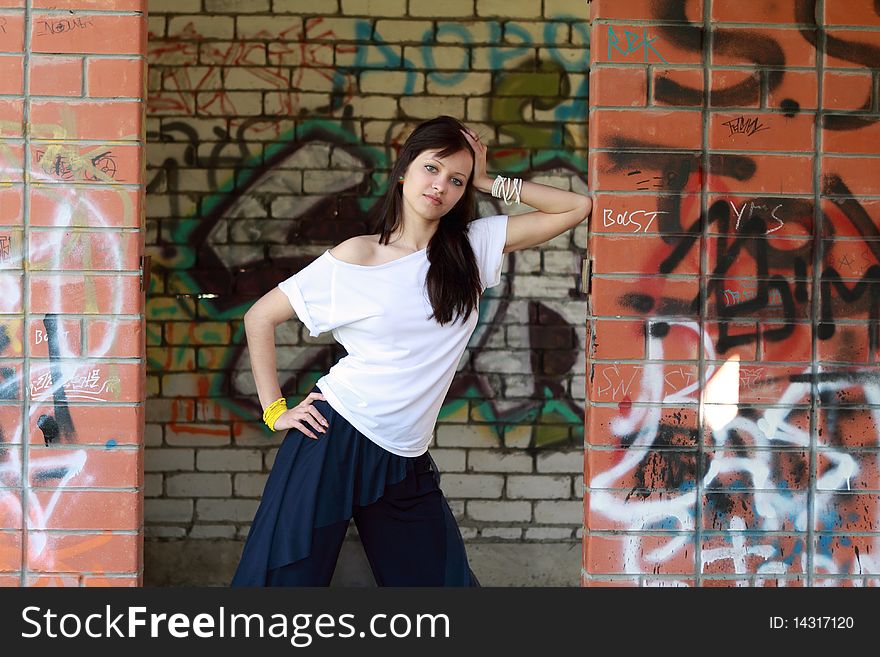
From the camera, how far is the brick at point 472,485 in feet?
15.6

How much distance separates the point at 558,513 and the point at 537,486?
6.7 inches

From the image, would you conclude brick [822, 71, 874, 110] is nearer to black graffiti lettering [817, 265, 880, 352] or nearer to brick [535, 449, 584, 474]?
black graffiti lettering [817, 265, 880, 352]

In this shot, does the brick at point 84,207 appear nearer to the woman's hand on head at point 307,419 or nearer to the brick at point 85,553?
the woman's hand on head at point 307,419

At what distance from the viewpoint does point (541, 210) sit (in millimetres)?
2938

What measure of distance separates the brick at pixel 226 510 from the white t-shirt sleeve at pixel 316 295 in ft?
6.99

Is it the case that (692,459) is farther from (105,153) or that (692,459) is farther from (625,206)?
(105,153)

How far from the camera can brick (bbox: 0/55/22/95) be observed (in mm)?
2740

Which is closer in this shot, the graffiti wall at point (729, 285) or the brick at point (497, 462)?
the graffiti wall at point (729, 285)

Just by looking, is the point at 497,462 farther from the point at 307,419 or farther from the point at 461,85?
the point at 307,419

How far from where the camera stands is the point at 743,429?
2848 mm

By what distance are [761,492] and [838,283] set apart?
0.64 meters

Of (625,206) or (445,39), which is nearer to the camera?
(625,206)

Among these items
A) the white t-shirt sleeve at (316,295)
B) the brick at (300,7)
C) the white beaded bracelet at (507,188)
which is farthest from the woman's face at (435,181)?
the brick at (300,7)

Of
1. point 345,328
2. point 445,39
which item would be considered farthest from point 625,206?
point 445,39
